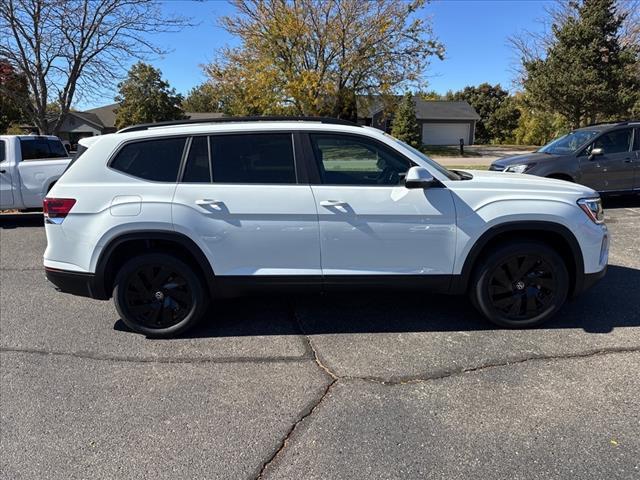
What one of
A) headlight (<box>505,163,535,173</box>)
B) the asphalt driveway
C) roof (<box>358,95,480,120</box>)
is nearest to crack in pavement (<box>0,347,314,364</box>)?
the asphalt driveway

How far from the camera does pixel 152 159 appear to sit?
3.99m

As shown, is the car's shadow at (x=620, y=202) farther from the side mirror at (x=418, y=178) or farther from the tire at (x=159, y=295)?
the tire at (x=159, y=295)

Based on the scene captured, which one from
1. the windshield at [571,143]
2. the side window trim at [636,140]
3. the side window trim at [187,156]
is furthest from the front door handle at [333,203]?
the side window trim at [636,140]

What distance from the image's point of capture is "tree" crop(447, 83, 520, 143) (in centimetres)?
5098

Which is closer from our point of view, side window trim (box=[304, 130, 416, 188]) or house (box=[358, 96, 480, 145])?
side window trim (box=[304, 130, 416, 188])

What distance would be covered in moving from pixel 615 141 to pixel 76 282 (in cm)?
991

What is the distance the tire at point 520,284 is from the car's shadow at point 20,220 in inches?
354

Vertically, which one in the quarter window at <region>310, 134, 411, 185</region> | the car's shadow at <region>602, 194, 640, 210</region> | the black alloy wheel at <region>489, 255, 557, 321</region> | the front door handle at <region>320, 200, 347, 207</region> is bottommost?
the black alloy wheel at <region>489, 255, 557, 321</region>

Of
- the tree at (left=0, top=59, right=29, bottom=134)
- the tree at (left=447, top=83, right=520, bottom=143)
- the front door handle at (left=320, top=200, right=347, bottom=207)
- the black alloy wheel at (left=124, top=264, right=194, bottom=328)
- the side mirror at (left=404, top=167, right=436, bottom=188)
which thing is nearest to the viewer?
the side mirror at (left=404, top=167, right=436, bottom=188)

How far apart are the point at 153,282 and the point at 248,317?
98cm

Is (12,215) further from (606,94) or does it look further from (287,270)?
(606,94)

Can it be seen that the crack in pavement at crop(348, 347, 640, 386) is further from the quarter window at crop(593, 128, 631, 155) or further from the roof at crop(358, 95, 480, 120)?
the roof at crop(358, 95, 480, 120)

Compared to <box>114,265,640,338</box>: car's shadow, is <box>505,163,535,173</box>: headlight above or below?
above

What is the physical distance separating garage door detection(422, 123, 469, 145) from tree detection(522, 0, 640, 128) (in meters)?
22.8
